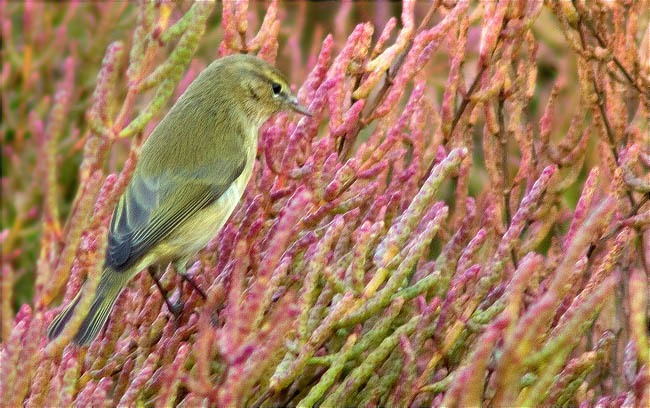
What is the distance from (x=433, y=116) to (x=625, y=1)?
2.11 feet

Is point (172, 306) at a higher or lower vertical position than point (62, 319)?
lower

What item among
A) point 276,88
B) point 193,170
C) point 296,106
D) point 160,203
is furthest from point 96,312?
point 276,88

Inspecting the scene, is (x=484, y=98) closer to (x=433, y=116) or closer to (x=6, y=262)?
(x=433, y=116)

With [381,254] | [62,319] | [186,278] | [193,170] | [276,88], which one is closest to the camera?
[381,254]

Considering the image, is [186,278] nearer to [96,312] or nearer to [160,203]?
[96,312]

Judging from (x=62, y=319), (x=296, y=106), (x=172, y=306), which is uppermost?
(x=296, y=106)

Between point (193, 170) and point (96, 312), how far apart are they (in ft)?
2.78

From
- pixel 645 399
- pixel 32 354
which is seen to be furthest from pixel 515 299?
pixel 32 354

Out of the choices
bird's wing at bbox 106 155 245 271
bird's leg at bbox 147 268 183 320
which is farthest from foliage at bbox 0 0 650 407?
bird's wing at bbox 106 155 245 271

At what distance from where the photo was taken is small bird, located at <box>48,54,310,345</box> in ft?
9.33

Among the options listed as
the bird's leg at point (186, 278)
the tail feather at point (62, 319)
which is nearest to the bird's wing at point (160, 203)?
the bird's leg at point (186, 278)

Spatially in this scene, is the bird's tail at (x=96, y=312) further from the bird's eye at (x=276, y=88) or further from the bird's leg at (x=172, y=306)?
the bird's eye at (x=276, y=88)

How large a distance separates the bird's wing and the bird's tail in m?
0.12

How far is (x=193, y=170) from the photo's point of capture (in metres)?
3.17
